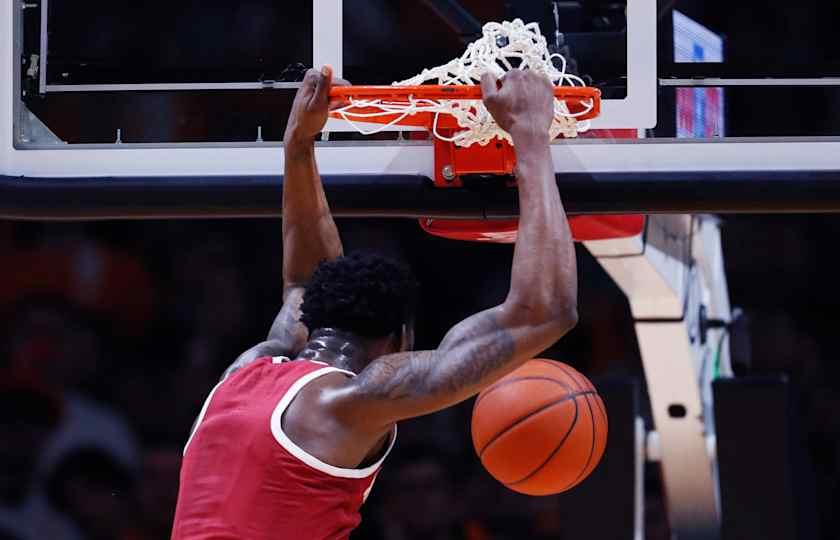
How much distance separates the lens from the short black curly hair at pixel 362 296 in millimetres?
2680

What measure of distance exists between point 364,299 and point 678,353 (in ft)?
7.05

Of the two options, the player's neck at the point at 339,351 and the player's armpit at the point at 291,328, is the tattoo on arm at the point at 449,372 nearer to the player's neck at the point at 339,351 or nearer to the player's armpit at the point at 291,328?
the player's neck at the point at 339,351

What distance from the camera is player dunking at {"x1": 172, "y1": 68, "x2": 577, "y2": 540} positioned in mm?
2510

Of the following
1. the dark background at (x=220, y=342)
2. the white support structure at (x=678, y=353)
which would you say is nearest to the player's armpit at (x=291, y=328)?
the white support structure at (x=678, y=353)

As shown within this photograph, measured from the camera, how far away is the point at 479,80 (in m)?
2.89

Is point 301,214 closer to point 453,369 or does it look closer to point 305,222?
point 305,222

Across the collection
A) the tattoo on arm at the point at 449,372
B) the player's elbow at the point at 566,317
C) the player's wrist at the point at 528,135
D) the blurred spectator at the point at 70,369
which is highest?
the player's wrist at the point at 528,135

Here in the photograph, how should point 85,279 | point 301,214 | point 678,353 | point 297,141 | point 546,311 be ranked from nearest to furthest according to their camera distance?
point 546,311
point 297,141
point 301,214
point 678,353
point 85,279

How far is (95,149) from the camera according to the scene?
11.1 ft

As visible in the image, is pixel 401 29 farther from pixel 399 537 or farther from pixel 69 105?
pixel 399 537

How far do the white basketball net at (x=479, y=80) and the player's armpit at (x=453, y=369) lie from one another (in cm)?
53

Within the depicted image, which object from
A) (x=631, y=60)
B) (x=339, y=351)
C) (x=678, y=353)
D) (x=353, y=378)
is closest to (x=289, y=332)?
(x=339, y=351)

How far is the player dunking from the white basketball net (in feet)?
0.64

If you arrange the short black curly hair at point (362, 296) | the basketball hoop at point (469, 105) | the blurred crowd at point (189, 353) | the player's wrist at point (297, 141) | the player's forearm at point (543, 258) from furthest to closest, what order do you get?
the blurred crowd at point (189, 353), the player's wrist at point (297, 141), the basketball hoop at point (469, 105), the short black curly hair at point (362, 296), the player's forearm at point (543, 258)
